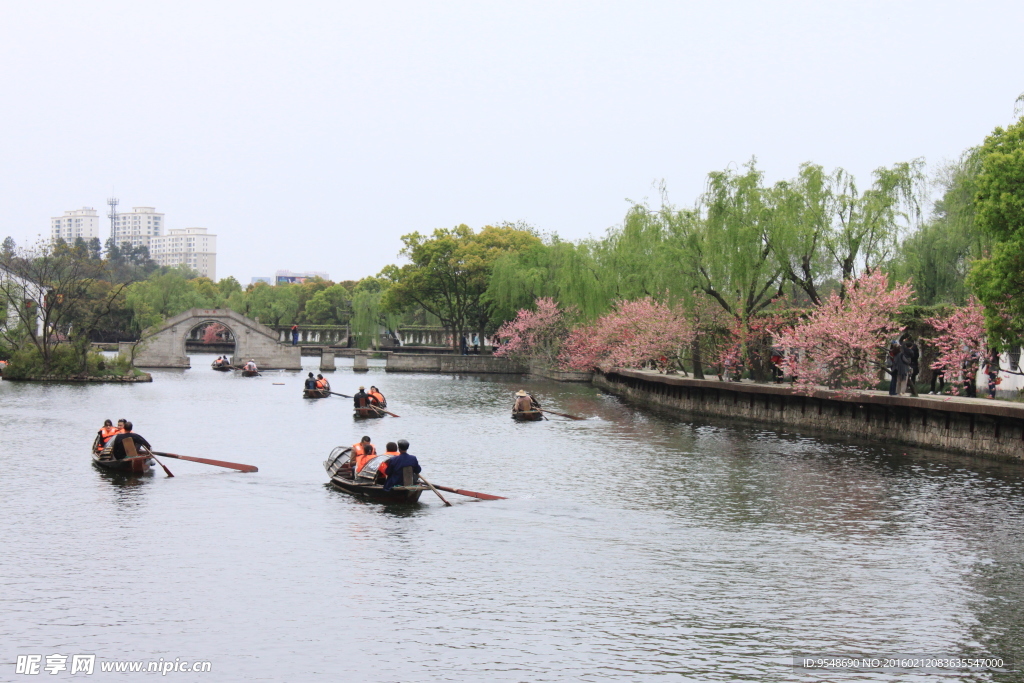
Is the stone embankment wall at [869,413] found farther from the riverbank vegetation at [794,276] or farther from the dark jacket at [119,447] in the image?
the dark jacket at [119,447]

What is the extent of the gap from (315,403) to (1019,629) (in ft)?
157

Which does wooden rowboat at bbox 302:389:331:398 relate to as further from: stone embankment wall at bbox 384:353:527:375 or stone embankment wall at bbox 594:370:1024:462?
stone embankment wall at bbox 384:353:527:375

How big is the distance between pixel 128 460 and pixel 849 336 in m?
25.3

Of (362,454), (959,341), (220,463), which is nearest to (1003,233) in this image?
(959,341)

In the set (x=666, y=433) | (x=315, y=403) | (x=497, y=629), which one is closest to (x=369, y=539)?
(x=497, y=629)

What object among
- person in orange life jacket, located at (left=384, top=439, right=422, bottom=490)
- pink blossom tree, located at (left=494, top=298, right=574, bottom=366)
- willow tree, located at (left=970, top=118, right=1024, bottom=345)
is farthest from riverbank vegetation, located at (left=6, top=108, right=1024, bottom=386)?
person in orange life jacket, located at (left=384, top=439, right=422, bottom=490)

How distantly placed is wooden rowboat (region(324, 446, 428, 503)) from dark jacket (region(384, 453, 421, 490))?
0.32 feet

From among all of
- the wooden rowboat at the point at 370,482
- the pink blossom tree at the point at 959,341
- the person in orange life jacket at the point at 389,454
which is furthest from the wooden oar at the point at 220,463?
the pink blossom tree at the point at 959,341

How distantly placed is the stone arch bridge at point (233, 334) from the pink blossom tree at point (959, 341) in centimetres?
7056

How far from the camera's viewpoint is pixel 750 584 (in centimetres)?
1719

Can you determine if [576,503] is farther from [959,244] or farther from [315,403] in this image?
[315,403]

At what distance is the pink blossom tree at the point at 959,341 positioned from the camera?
116 feet

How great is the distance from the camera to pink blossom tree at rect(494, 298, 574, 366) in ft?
270

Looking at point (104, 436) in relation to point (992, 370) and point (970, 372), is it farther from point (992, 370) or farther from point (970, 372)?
point (970, 372)
